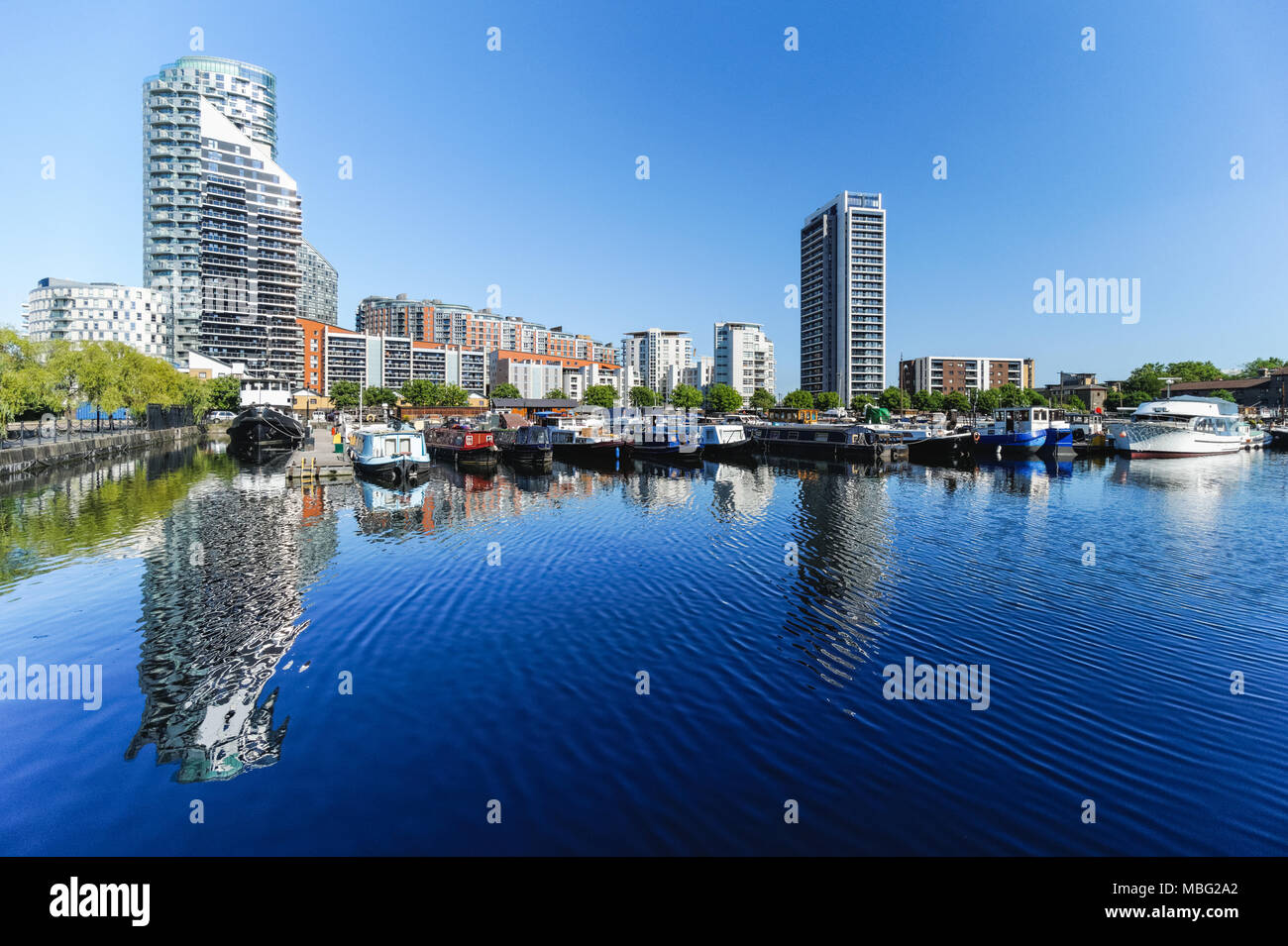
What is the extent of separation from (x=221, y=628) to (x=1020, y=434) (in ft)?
238

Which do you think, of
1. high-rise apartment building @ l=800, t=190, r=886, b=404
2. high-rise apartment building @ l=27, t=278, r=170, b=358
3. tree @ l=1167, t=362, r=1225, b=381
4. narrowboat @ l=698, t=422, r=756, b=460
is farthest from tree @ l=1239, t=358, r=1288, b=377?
high-rise apartment building @ l=27, t=278, r=170, b=358

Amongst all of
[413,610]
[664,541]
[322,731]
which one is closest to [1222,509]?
[664,541]

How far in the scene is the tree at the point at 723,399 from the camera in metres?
161

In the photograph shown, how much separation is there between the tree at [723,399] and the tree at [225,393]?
102 meters

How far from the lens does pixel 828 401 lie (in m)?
152

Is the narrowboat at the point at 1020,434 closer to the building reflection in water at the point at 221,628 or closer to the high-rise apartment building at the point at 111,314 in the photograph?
the building reflection in water at the point at 221,628

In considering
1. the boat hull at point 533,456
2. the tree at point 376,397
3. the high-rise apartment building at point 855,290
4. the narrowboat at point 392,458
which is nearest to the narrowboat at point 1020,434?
the boat hull at point 533,456

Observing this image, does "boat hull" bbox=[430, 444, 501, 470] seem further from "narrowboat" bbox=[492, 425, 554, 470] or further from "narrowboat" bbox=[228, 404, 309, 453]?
"narrowboat" bbox=[228, 404, 309, 453]

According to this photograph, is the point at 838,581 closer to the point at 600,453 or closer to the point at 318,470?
the point at 318,470

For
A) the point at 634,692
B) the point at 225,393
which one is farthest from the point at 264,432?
the point at 634,692

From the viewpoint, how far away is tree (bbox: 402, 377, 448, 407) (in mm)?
154413

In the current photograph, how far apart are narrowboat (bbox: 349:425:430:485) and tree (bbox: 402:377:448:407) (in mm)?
112915

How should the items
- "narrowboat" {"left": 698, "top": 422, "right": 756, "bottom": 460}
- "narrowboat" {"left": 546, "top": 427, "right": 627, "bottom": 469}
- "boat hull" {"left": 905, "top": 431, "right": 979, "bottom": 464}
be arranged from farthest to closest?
"narrowboat" {"left": 698, "top": 422, "right": 756, "bottom": 460}
"boat hull" {"left": 905, "top": 431, "right": 979, "bottom": 464}
"narrowboat" {"left": 546, "top": 427, "right": 627, "bottom": 469}

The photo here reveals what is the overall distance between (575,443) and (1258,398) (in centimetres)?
17186
